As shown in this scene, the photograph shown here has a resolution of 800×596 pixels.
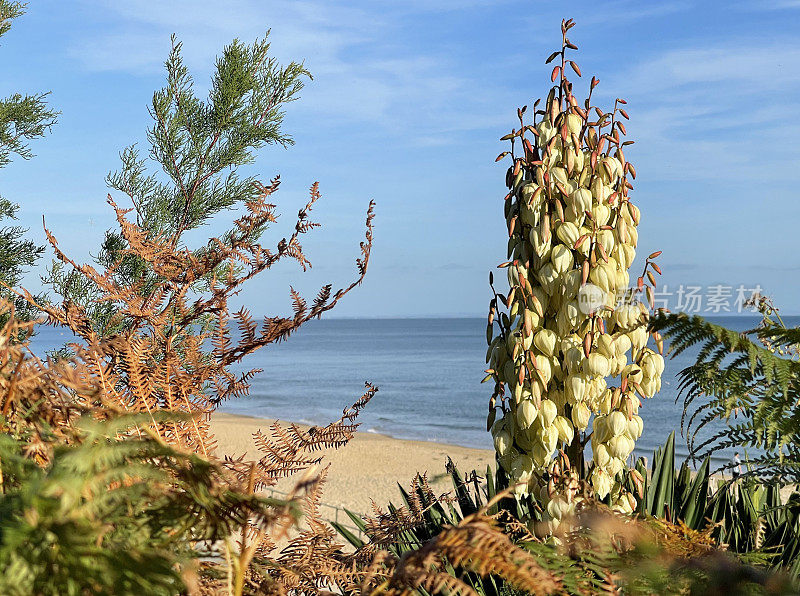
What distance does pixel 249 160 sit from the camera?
22.8ft

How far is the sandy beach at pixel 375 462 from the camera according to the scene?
13.8 meters

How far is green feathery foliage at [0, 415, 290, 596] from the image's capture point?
1.32ft

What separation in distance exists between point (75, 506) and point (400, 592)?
250mm

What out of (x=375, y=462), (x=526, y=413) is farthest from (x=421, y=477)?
(x=375, y=462)

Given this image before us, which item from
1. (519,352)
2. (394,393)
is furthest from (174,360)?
(394,393)

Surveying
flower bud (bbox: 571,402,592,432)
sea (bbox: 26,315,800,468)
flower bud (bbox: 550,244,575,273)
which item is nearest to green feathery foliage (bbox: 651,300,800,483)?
flower bud (bbox: 571,402,592,432)

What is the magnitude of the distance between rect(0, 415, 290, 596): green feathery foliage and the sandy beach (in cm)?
1099

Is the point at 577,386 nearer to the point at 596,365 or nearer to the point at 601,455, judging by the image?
the point at 596,365

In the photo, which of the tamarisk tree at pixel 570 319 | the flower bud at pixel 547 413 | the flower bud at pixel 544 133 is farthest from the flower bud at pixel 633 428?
the flower bud at pixel 544 133

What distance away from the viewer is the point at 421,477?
67.7 inches

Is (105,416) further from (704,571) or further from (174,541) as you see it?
(704,571)

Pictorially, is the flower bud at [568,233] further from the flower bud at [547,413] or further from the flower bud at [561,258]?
the flower bud at [547,413]

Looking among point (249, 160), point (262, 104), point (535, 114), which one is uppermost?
point (262, 104)

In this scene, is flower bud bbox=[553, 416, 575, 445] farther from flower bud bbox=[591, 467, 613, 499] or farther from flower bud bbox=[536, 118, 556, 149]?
flower bud bbox=[536, 118, 556, 149]
